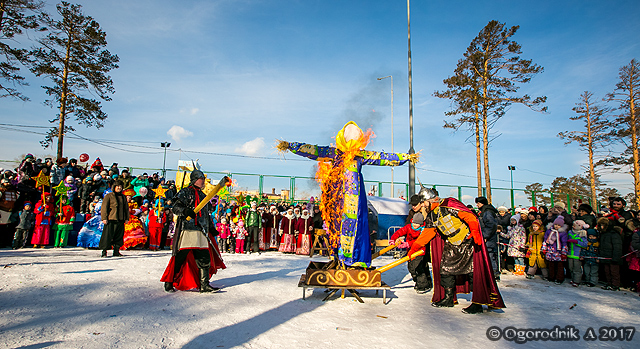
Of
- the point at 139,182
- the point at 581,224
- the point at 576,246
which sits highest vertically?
the point at 139,182

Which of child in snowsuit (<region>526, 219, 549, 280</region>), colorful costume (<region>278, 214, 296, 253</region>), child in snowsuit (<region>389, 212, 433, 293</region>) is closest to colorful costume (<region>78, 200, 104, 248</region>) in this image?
colorful costume (<region>278, 214, 296, 253</region>)

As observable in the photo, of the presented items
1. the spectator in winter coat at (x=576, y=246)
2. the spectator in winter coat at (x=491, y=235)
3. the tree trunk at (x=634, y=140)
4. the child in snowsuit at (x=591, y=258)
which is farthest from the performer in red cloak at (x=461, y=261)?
the tree trunk at (x=634, y=140)

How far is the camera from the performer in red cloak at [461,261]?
468 cm

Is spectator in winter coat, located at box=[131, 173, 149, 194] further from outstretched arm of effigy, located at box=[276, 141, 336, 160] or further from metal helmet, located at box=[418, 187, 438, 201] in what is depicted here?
metal helmet, located at box=[418, 187, 438, 201]

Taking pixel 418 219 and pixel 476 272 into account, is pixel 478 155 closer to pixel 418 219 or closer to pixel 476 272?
pixel 418 219

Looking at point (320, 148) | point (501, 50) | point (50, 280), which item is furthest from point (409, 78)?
point (50, 280)

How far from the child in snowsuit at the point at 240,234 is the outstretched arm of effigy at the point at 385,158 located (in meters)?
7.33

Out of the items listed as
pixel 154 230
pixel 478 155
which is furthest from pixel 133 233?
pixel 478 155

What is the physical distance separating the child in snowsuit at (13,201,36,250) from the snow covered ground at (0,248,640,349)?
335 centimetres

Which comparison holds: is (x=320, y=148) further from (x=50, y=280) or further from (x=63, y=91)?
(x=63, y=91)

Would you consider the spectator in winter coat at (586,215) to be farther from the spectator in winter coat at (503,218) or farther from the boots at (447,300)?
the boots at (447,300)

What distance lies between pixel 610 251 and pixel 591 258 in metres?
0.37

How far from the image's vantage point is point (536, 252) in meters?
8.57

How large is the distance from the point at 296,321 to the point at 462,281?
265cm
